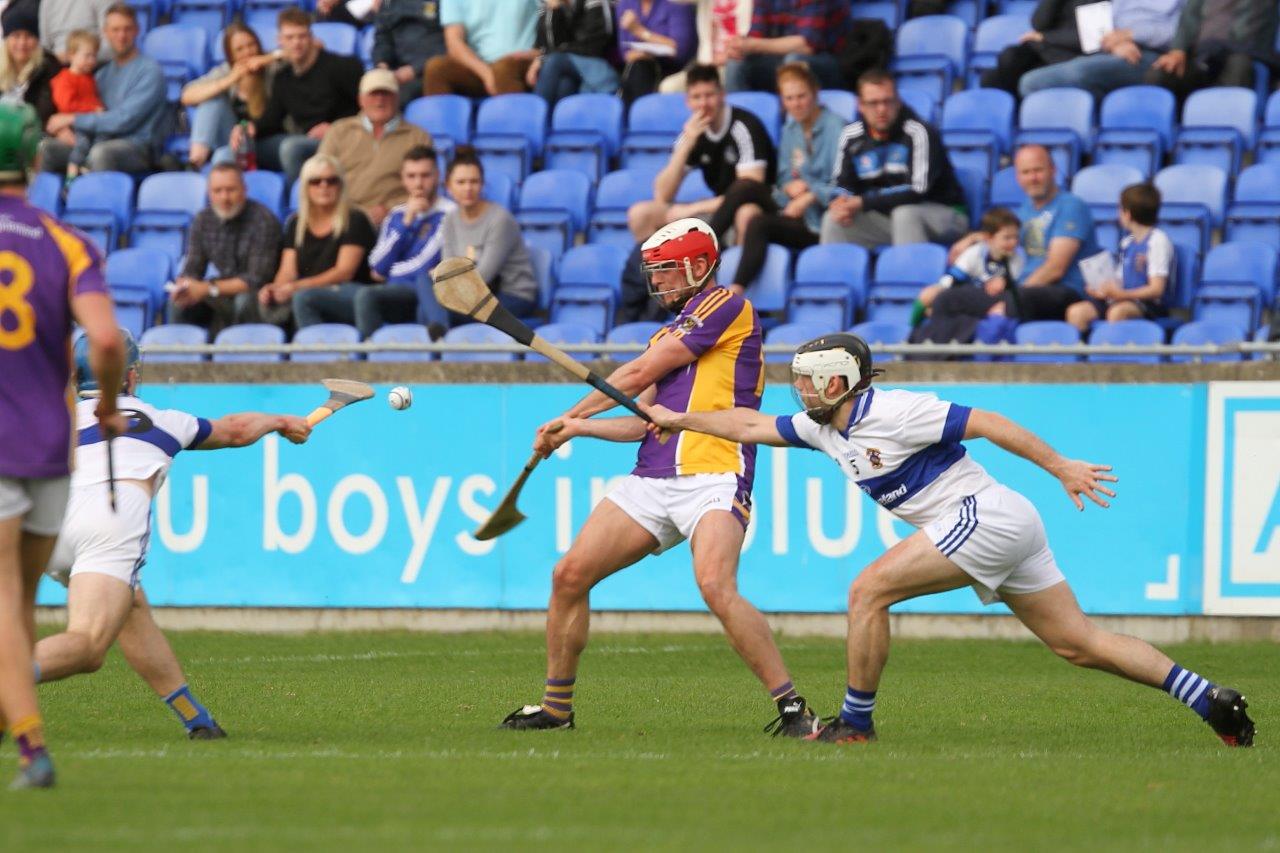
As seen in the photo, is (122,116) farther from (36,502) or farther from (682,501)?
(36,502)

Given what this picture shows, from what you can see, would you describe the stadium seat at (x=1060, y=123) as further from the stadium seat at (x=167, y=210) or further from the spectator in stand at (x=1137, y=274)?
the stadium seat at (x=167, y=210)

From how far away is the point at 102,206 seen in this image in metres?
18.3

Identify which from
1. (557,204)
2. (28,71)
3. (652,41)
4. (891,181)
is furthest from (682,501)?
(28,71)

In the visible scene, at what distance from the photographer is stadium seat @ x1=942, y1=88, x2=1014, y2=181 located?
16328mm

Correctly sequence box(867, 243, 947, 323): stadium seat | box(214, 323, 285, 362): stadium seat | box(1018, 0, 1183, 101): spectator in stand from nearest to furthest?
box(867, 243, 947, 323): stadium seat → box(214, 323, 285, 362): stadium seat → box(1018, 0, 1183, 101): spectator in stand

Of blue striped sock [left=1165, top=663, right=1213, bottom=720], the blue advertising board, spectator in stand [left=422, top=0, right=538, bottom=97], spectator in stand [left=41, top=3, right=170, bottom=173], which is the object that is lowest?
the blue advertising board

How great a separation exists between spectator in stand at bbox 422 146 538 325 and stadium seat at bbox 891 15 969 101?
12.8 ft

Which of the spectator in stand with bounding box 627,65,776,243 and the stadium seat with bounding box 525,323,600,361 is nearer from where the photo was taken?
the stadium seat with bounding box 525,323,600,361

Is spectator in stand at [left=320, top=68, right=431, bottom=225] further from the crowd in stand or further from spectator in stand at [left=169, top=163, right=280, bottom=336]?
spectator in stand at [left=169, top=163, right=280, bottom=336]

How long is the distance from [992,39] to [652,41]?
288 cm

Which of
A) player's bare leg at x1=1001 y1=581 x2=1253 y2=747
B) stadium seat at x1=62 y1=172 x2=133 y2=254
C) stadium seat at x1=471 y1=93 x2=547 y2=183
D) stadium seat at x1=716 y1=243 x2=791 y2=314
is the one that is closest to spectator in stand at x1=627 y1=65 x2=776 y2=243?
stadium seat at x1=716 y1=243 x2=791 y2=314

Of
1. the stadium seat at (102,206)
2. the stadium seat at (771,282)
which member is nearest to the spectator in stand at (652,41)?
the stadium seat at (771,282)

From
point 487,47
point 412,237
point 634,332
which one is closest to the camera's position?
point 634,332

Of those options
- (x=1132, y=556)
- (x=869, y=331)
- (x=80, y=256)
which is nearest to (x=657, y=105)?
(x=869, y=331)
